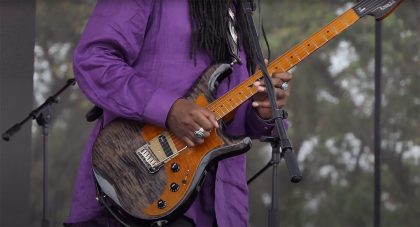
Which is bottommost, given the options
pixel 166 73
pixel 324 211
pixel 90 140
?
pixel 324 211

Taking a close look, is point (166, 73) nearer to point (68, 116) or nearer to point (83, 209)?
point (83, 209)

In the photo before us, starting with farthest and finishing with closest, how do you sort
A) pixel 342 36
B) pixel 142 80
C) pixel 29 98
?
pixel 342 36 → pixel 29 98 → pixel 142 80

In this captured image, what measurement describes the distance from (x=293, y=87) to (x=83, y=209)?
2991mm

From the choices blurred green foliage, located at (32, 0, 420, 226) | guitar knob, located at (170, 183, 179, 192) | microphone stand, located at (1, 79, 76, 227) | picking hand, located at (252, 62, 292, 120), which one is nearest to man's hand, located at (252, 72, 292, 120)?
picking hand, located at (252, 62, 292, 120)

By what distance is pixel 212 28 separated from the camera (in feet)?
6.36

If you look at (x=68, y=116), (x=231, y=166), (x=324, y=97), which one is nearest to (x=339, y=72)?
(x=324, y=97)

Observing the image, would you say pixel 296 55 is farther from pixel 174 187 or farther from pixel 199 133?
pixel 174 187

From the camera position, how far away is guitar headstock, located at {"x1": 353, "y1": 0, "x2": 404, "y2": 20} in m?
1.99

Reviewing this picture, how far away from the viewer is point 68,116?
4.49m

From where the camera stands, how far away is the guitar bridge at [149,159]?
1808 mm

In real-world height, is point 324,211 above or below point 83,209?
below

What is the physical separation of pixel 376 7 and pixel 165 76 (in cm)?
60

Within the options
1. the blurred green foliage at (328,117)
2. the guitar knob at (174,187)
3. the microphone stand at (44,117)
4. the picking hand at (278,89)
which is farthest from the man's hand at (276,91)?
the blurred green foliage at (328,117)

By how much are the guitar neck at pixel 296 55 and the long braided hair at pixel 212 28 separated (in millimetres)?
84
